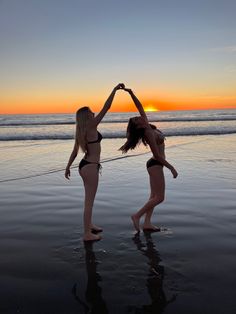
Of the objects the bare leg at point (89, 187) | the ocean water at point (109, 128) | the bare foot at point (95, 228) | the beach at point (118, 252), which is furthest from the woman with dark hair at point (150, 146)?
the ocean water at point (109, 128)

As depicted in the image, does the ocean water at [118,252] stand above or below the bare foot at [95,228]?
below

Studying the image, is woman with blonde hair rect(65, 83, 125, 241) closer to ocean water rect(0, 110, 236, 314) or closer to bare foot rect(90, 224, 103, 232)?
bare foot rect(90, 224, 103, 232)

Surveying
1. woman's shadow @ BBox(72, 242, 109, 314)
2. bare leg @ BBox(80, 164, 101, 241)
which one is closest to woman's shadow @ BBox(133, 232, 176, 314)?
woman's shadow @ BBox(72, 242, 109, 314)

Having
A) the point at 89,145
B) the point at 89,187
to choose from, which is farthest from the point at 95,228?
the point at 89,145

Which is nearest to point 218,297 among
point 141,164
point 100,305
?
point 100,305

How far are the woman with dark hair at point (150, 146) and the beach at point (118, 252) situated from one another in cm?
40

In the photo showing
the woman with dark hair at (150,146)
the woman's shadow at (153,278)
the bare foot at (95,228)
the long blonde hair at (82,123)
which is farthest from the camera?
the bare foot at (95,228)

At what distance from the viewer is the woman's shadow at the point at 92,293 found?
3768 mm

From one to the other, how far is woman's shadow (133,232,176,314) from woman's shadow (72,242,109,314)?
424 millimetres

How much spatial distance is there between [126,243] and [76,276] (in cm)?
136

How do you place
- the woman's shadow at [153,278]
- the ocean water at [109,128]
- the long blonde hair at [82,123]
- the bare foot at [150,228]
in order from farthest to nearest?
the ocean water at [109,128] → the bare foot at [150,228] → the long blonde hair at [82,123] → the woman's shadow at [153,278]

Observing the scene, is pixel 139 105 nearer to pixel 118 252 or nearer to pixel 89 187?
pixel 89 187

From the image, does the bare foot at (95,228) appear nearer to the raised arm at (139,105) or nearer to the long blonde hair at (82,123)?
the long blonde hair at (82,123)

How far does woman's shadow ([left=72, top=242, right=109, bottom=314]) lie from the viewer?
3768 millimetres
